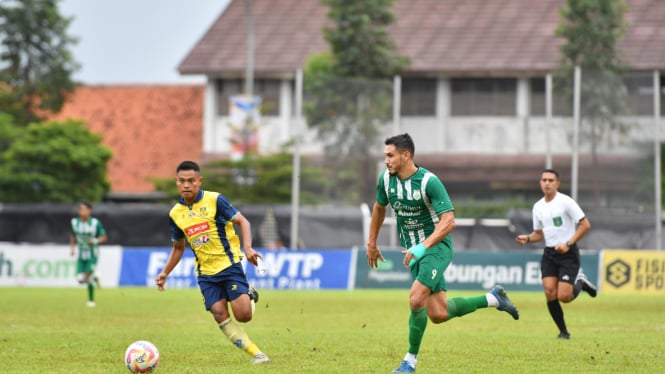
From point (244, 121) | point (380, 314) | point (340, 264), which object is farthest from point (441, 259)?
point (244, 121)

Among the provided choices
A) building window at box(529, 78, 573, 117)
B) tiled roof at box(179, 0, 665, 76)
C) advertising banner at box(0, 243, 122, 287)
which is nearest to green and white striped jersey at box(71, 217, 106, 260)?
advertising banner at box(0, 243, 122, 287)

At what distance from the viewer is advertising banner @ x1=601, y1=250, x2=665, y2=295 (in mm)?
30562

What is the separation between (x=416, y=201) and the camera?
11.9m

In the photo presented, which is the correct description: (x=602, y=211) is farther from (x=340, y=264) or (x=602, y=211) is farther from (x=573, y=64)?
(x=573, y=64)

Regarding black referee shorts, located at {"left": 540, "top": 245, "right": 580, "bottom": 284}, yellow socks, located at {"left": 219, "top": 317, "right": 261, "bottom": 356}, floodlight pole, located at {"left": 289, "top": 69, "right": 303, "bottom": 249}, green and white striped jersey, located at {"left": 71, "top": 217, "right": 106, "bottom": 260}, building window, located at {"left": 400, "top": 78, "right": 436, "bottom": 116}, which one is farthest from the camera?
building window, located at {"left": 400, "top": 78, "right": 436, "bottom": 116}

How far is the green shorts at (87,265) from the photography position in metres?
25.7

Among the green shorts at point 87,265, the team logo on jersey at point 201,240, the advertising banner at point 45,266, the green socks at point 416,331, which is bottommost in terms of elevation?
the advertising banner at point 45,266

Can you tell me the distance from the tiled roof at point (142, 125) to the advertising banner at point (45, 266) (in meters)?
26.1

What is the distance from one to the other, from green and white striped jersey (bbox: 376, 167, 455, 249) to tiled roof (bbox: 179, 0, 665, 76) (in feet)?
135

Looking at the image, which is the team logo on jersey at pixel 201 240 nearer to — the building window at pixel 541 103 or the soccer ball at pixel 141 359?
the soccer ball at pixel 141 359

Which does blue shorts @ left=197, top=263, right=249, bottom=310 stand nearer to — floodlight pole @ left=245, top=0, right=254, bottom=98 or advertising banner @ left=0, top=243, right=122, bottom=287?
advertising banner @ left=0, top=243, right=122, bottom=287

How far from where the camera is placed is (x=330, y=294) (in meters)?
29.5

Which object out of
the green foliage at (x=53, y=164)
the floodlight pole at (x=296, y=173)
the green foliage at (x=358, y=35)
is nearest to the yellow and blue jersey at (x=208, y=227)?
the floodlight pole at (x=296, y=173)

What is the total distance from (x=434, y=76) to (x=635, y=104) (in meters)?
21.3
